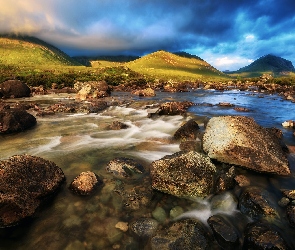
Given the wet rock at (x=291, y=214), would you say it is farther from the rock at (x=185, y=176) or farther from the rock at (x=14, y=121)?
the rock at (x=14, y=121)

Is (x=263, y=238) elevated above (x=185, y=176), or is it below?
below

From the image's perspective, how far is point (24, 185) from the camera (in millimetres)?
5715

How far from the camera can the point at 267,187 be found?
267 inches

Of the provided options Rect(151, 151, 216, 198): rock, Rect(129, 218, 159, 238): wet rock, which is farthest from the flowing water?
Rect(151, 151, 216, 198): rock

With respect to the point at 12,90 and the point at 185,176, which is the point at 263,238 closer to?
the point at 185,176

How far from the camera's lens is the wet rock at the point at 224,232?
4.79 m

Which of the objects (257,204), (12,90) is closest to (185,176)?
(257,204)

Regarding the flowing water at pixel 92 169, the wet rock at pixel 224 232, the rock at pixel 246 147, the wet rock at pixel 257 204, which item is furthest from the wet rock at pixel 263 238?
the rock at pixel 246 147

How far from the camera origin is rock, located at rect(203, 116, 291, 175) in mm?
7512

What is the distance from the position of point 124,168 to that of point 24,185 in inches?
121

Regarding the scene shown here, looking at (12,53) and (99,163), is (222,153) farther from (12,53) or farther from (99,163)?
(12,53)

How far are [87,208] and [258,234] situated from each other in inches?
162

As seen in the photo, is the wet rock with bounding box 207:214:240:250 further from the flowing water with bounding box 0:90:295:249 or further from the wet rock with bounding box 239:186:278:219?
the wet rock with bounding box 239:186:278:219

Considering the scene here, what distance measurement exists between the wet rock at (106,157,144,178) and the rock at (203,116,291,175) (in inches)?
106
